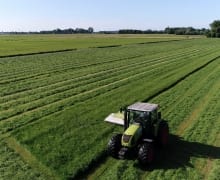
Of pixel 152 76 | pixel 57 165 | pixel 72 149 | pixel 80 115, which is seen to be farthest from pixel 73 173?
pixel 152 76

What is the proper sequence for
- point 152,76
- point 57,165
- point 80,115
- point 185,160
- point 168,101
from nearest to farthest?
point 57,165
point 185,160
point 80,115
point 168,101
point 152,76

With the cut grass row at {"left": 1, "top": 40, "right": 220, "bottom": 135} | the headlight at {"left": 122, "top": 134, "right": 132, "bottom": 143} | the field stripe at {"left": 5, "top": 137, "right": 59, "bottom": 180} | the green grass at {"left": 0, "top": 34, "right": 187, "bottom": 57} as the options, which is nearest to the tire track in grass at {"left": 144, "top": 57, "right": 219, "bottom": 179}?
the headlight at {"left": 122, "top": 134, "right": 132, "bottom": 143}

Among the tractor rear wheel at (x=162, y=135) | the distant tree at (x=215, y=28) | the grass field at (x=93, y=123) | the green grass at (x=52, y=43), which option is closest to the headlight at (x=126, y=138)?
the grass field at (x=93, y=123)

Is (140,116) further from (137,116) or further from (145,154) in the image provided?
(145,154)

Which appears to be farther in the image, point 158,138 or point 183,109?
point 183,109

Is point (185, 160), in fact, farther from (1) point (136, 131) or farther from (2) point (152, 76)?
(2) point (152, 76)

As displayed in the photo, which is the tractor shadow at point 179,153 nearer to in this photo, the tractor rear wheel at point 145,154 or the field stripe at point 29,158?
the tractor rear wheel at point 145,154

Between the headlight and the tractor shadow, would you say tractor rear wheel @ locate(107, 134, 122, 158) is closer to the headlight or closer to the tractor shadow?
the headlight
